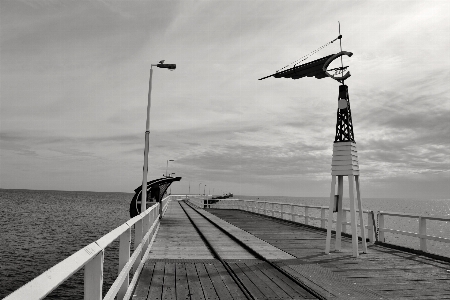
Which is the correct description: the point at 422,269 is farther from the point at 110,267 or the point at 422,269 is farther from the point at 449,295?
the point at 110,267

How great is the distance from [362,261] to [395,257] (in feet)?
4.30

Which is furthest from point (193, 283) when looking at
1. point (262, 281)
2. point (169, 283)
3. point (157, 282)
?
point (262, 281)

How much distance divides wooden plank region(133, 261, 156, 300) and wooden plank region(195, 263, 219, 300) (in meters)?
1.04

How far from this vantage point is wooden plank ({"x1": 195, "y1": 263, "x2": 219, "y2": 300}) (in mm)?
6902

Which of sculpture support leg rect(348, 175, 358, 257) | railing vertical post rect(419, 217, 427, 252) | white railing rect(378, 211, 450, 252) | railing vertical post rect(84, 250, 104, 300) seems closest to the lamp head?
sculpture support leg rect(348, 175, 358, 257)

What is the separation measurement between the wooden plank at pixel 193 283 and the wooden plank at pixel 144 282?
31.3 inches

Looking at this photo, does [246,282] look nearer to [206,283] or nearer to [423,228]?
[206,283]

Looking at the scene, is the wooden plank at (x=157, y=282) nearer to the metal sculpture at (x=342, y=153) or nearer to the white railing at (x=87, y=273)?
the white railing at (x=87, y=273)

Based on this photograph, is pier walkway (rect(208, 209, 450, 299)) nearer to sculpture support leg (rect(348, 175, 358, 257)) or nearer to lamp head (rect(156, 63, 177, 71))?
sculpture support leg (rect(348, 175, 358, 257))

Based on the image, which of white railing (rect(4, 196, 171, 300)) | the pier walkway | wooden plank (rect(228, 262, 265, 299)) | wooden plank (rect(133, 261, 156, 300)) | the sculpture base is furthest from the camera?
the sculpture base

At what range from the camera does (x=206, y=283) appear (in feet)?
25.5

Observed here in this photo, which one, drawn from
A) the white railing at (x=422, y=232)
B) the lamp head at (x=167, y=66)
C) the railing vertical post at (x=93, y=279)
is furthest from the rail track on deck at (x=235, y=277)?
the lamp head at (x=167, y=66)

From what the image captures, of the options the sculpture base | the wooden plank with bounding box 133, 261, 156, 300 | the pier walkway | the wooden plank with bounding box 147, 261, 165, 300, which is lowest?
the wooden plank with bounding box 147, 261, 165, 300

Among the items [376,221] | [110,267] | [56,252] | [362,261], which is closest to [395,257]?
[362,261]
